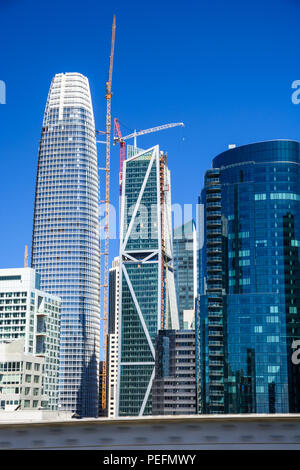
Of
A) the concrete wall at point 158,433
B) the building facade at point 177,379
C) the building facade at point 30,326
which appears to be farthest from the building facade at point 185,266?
the concrete wall at point 158,433

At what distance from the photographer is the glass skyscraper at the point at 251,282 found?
86.9 metres

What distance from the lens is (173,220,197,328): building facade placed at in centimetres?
17912

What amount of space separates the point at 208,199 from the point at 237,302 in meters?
15.7

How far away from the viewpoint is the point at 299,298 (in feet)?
296

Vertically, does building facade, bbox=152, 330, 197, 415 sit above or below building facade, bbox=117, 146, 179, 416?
below

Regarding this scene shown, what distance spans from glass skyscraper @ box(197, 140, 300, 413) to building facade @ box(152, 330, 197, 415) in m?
13.5

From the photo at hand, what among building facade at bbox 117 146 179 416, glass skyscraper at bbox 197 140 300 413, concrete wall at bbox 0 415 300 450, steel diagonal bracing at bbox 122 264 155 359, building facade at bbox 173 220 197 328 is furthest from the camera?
building facade at bbox 173 220 197 328

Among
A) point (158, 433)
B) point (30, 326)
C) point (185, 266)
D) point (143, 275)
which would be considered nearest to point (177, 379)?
point (30, 326)

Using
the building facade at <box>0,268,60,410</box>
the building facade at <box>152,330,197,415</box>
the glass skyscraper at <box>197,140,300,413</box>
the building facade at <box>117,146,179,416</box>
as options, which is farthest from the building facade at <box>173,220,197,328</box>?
the glass skyscraper at <box>197,140,300,413</box>

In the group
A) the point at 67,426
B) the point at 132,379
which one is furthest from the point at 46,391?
the point at 67,426

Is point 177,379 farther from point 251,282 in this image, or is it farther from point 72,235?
point 72,235

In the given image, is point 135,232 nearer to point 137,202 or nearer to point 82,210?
point 137,202

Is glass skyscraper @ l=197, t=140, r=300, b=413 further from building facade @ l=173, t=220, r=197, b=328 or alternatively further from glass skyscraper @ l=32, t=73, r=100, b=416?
building facade @ l=173, t=220, r=197, b=328
